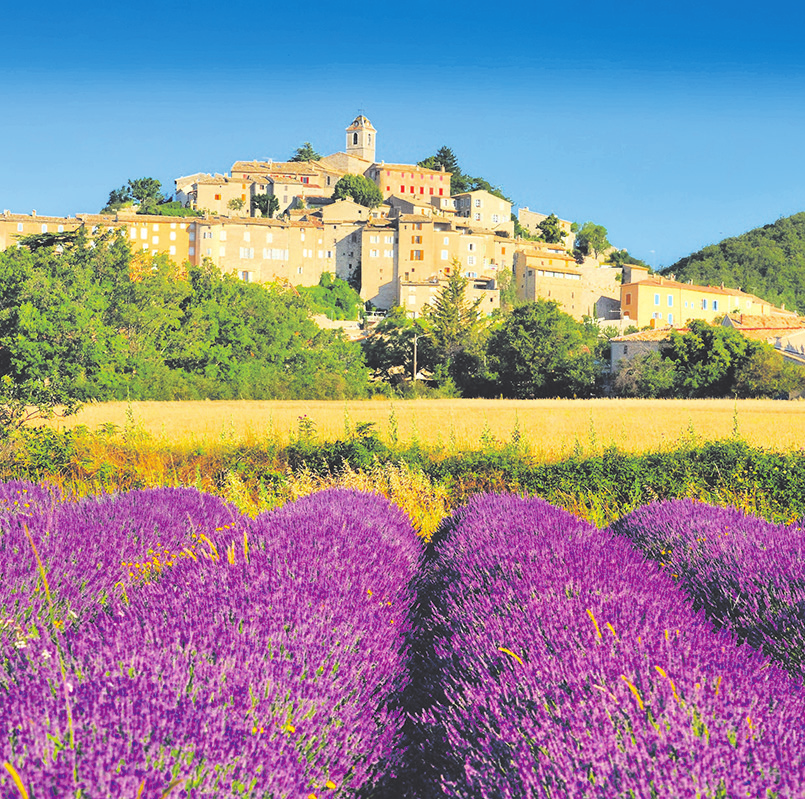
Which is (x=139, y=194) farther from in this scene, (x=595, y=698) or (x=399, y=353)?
(x=595, y=698)

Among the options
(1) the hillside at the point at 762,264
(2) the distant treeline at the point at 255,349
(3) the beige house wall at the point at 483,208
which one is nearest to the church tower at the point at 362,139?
(3) the beige house wall at the point at 483,208

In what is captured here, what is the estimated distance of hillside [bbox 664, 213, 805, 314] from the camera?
104875mm

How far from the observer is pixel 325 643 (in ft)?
10.4

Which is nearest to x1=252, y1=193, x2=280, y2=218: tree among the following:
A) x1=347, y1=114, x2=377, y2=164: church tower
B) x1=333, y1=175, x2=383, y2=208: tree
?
x1=333, y1=175, x2=383, y2=208: tree

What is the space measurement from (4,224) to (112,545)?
9942cm

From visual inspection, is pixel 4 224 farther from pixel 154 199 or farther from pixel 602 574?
pixel 602 574

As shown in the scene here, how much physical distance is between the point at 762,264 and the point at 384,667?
119 meters

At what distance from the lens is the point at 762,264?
108 meters

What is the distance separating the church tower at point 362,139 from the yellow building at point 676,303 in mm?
61486

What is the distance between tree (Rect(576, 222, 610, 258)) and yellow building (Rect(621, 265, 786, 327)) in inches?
723

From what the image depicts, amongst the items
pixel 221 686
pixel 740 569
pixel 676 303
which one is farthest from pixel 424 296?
pixel 221 686

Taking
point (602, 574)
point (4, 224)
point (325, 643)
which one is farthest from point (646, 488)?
point (4, 224)

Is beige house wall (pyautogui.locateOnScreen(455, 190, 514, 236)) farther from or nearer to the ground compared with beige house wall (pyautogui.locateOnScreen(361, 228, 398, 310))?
farther from the ground

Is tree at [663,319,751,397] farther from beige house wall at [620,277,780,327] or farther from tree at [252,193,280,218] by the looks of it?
tree at [252,193,280,218]
